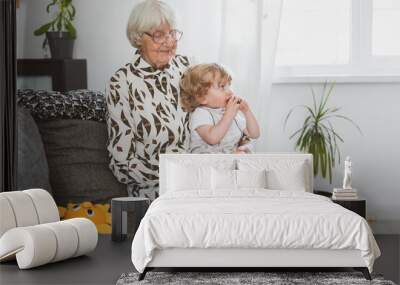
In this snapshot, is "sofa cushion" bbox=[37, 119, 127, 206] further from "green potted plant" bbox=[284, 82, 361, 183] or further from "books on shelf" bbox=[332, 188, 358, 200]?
"books on shelf" bbox=[332, 188, 358, 200]

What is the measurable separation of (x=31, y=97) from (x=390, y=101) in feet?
11.2

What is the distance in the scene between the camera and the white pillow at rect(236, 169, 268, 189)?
649 cm

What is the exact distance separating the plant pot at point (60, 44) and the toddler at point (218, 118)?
1148 mm

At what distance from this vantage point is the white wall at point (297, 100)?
7422mm

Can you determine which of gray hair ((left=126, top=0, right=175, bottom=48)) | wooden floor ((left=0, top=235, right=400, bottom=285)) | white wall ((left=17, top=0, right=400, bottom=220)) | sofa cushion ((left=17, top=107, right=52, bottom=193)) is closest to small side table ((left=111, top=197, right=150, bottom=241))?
wooden floor ((left=0, top=235, right=400, bottom=285))

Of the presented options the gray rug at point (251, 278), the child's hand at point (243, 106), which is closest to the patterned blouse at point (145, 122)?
the child's hand at point (243, 106)

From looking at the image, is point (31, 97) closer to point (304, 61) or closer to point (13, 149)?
point (13, 149)

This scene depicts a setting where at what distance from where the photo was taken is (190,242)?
5066 millimetres

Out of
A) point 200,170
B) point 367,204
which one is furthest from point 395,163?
point 200,170

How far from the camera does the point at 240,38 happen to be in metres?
7.35

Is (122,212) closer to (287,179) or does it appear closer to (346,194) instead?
(287,179)

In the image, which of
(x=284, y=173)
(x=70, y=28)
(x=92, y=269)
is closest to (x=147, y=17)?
(x=70, y=28)

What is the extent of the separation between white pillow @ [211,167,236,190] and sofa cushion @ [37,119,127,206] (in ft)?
4.26

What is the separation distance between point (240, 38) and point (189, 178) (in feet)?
5.04
